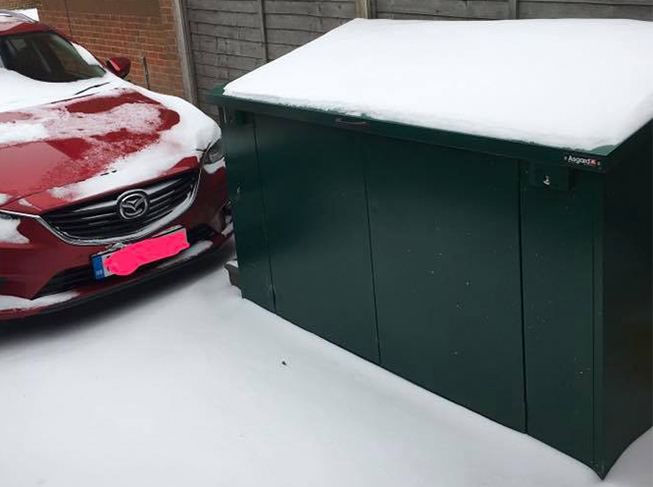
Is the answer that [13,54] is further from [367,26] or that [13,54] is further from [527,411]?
[527,411]

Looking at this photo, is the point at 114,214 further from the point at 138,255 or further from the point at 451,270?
the point at 451,270

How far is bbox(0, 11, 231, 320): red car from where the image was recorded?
14.3ft

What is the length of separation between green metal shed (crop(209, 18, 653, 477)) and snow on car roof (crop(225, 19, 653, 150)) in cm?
6

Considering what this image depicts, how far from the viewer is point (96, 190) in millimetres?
4484

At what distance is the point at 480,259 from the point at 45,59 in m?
4.05

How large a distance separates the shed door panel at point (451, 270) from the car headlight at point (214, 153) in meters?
1.78

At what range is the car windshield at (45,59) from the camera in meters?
5.84

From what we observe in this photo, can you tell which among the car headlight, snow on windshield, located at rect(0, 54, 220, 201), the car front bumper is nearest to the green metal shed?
snow on windshield, located at rect(0, 54, 220, 201)

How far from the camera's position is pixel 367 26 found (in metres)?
4.52

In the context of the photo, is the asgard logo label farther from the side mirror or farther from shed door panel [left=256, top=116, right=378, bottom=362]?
the side mirror

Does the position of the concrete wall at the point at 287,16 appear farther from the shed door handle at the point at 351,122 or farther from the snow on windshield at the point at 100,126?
the shed door handle at the point at 351,122

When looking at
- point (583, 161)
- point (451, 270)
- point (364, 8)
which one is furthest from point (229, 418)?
point (364, 8)

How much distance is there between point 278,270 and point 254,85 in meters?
0.95

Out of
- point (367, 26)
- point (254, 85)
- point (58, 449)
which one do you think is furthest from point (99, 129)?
point (58, 449)
